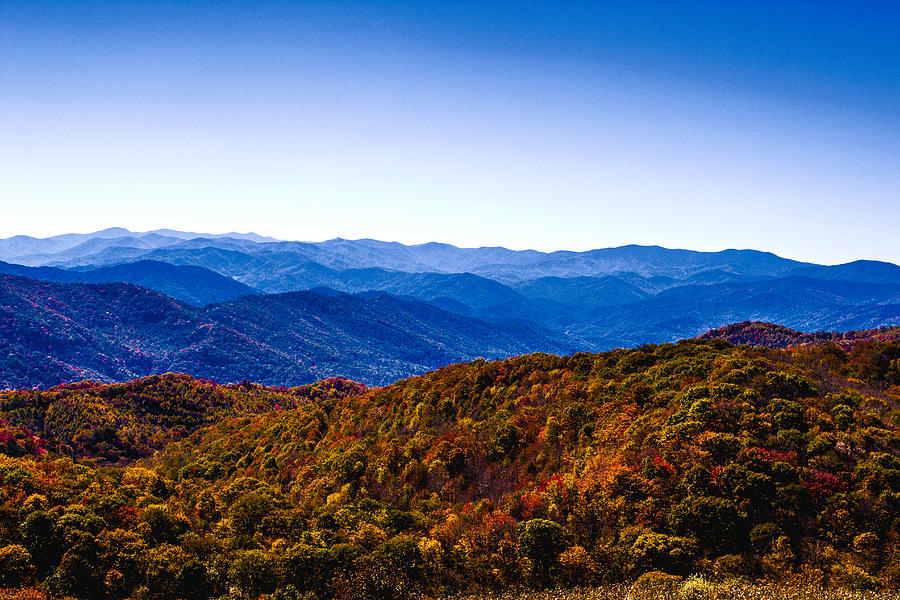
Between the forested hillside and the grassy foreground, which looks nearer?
the grassy foreground

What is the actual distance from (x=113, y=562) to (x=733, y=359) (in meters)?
47.2

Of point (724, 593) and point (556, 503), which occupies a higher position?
point (724, 593)

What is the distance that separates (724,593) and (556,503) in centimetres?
1304

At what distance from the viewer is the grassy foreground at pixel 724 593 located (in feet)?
65.5

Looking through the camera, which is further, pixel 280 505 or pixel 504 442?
pixel 504 442

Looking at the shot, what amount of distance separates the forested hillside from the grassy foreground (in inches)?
92.6

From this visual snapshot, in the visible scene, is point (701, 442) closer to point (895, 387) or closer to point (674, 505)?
point (674, 505)

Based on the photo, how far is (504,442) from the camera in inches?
1791

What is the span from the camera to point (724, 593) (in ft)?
67.5

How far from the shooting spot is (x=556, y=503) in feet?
108

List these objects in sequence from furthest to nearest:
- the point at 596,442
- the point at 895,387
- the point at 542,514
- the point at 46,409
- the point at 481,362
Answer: the point at 46,409 → the point at 481,362 → the point at 895,387 → the point at 596,442 → the point at 542,514

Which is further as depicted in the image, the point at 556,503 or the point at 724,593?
the point at 556,503

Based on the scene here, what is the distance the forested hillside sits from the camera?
86.8 feet

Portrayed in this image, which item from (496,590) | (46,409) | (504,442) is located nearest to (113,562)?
(496,590)
